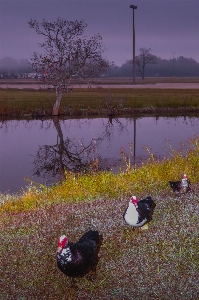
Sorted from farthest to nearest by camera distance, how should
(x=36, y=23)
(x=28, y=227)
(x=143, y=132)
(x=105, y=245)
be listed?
(x=36, y=23)
(x=143, y=132)
(x=28, y=227)
(x=105, y=245)

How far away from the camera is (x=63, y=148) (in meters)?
23.1

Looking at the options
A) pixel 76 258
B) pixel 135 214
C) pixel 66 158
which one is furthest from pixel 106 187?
pixel 66 158

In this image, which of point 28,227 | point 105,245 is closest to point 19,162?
point 28,227

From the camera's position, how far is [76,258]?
20.3 feet

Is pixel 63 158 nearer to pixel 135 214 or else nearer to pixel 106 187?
pixel 106 187

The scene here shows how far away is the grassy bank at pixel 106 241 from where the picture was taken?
250 inches

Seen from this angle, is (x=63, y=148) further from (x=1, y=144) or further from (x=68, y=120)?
(x=68, y=120)

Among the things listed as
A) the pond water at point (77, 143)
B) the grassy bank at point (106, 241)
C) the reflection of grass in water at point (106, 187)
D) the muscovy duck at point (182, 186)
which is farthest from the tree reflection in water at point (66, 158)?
the muscovy duck at point (182, 186)

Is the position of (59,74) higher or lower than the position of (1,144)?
higher

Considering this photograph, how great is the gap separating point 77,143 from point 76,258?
18.2m

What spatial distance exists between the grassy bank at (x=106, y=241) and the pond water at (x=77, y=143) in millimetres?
2517

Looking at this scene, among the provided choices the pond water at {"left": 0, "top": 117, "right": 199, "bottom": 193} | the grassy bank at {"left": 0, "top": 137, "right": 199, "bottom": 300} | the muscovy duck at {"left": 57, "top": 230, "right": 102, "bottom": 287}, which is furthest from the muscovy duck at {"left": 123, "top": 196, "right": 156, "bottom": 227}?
the pond water at {"left": 0, "top": 117, "right": 199, "bottom": 193}

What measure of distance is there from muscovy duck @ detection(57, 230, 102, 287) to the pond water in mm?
6800

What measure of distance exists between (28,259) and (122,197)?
414 centimetres
